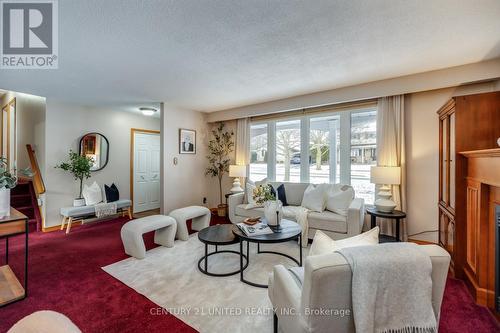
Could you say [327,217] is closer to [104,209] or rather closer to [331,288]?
[331,288]

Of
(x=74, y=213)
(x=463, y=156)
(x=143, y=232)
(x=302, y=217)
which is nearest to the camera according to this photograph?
(x=463, y=156)

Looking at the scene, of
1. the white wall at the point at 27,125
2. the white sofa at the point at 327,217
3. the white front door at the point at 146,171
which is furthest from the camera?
the white front door at the point at 146,171

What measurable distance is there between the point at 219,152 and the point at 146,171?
2013mm

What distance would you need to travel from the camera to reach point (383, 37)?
2.16 m

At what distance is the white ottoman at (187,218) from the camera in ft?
11.7

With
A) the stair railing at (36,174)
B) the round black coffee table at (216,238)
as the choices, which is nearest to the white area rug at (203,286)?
the round black coffee table at (216,238)

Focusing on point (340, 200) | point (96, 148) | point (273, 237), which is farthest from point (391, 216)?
point (96, 148)

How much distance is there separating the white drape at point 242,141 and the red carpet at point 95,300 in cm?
285

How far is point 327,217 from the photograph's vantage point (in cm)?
328

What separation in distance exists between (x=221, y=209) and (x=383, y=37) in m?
4.11

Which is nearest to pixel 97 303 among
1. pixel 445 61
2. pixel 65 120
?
pixel 65 120

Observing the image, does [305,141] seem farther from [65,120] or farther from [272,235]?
[65,120]

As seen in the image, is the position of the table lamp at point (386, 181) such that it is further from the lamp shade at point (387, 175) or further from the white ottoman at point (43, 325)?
the white ottoman at point (43, 325)

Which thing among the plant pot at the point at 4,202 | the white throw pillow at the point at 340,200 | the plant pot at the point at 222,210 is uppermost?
the plant pot at the point at 4,202
